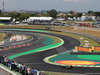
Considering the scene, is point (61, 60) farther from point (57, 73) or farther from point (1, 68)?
point (1, 68)

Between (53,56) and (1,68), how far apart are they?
13.3 m

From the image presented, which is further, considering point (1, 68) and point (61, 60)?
point (61, 60)

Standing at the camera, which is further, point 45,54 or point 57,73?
point 45,54

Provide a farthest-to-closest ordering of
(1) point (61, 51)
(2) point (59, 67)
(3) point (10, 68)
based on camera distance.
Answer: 1. (1) point (61, 51)
2. (2) point (59, 67)
3. (3) point (10, 68)

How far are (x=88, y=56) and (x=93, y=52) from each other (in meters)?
1.78

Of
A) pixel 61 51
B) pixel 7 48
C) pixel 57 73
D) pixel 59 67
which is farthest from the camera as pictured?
pixel 7 48

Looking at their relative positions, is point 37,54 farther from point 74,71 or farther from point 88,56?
point 74,71

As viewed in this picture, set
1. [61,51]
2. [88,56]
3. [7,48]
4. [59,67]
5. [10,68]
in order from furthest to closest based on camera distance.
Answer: [7,48] < [61,51] < [88,56] < [59,67] < [10,68]

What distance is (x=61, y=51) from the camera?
3600 centimetres

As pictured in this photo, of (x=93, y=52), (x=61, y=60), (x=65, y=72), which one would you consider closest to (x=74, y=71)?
(x=65, y=72)

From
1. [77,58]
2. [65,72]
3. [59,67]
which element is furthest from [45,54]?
[65,72]

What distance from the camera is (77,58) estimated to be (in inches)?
1189

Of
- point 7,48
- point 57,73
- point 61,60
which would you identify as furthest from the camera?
point 7,48

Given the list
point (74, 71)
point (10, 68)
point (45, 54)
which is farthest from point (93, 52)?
point (10, 68)
